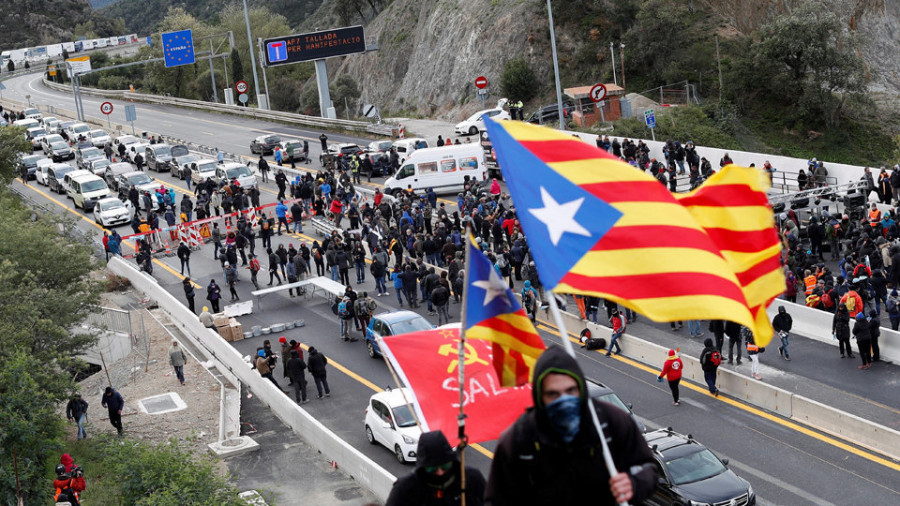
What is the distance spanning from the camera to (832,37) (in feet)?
194

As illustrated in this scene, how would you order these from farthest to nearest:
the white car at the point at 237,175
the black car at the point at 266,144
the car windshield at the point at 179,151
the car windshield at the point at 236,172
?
the black car at the point at 266,144 → the car windshield at the point at 179,151 → the car windshield at the point at 236,172 → the white car at the point at 237,175

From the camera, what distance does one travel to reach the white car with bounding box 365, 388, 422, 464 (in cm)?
2061

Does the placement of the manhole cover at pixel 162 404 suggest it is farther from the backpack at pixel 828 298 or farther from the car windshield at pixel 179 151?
the car windshield at pixel 179 151

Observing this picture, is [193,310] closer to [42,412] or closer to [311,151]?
[42,412]

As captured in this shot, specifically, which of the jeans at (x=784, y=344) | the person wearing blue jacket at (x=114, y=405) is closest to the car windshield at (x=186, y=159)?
the person wearing blue jacket at (x=114, y=405)

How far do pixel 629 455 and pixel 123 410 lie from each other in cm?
2441

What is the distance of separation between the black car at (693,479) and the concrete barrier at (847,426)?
3139 mm

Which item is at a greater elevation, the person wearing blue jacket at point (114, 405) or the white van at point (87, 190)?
the white van at point (87, 190)

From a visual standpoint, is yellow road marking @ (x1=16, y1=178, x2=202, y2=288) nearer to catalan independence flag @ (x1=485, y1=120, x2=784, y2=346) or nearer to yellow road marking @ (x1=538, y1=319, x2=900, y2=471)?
yellow road marking @ (x1=538, y1=319, x2=900, y2=471)

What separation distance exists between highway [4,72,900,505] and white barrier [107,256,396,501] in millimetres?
625

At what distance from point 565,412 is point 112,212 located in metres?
45.1

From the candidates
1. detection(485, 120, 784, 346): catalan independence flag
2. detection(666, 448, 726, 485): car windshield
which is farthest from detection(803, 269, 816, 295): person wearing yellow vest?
detection(485, 120, 784, 346): catalan independence flag

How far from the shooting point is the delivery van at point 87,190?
50.3m

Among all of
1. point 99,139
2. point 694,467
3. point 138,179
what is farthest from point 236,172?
point 694,467
